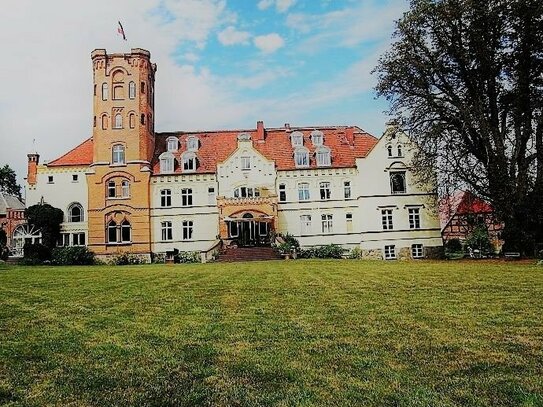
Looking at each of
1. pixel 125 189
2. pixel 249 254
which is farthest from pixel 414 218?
pixel 125 189

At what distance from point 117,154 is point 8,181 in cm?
3018

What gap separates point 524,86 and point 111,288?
22.2m

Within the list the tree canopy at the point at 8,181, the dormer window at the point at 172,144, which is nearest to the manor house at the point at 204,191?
the dormer window at the point at 172,144

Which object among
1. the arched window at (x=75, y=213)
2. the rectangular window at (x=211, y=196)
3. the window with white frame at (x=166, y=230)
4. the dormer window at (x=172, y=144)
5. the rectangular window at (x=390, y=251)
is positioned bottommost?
the rectangular window at (x=390, y=251)

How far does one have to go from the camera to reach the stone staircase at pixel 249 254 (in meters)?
36.2

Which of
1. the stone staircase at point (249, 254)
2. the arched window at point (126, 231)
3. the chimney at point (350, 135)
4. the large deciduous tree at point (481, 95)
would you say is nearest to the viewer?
the large deciduous tree at point (481, 95)

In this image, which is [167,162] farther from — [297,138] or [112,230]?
[297,138]

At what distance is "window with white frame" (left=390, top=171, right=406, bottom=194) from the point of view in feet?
135

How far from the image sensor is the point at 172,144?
44.8 meters

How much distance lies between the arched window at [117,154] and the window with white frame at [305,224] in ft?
48.2

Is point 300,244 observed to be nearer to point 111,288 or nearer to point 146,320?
point 111,288

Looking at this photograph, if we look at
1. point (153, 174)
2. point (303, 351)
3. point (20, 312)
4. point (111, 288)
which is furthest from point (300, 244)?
point (303, 351)

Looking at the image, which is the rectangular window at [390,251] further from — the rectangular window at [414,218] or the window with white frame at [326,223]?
the window with white frame at [326,223]

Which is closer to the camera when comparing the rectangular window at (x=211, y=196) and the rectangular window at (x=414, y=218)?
the rectangular window at (x=414, y=218)
